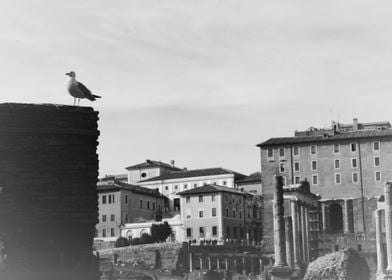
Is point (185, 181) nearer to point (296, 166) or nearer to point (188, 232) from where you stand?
point (188, 232)

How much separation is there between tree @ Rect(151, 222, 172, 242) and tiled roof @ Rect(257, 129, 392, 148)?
39.4 ft

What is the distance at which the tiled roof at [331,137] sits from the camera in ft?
254

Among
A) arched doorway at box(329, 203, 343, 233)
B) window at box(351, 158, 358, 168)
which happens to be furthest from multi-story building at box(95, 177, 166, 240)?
window at box(351, 158, 358, 168)

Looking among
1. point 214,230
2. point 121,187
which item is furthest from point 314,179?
point 121,187

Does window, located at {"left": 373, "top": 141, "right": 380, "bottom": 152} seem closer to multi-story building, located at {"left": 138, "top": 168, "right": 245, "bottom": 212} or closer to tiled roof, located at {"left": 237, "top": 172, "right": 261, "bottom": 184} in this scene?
tiled roof, located at {"left": 237, "top": 172, "right": 261, "bottom": 184}

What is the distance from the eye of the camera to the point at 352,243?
7538cm

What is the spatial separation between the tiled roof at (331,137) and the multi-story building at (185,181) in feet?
38.1

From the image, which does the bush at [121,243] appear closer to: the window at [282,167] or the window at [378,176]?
the window at [282,167]

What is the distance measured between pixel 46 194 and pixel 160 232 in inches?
2697

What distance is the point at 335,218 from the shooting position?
3135 inches

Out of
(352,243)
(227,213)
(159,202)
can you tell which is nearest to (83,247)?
(352,243)

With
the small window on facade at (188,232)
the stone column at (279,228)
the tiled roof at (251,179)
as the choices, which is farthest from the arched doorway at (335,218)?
the stone column at (279,228)

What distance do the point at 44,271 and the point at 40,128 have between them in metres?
2.23

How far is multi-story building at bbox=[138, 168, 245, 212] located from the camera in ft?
303
